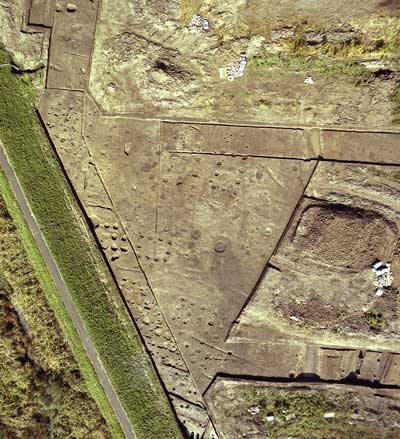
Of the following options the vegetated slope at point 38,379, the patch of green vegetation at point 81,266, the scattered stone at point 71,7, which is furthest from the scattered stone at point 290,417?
the scattered stone at point 71,7

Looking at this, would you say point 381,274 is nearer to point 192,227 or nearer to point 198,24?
point 192,227

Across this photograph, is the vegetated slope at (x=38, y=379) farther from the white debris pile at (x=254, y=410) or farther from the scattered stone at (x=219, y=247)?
the scattered stone at (x=219, y=247)

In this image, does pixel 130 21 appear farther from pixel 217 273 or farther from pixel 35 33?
pixel 217 273

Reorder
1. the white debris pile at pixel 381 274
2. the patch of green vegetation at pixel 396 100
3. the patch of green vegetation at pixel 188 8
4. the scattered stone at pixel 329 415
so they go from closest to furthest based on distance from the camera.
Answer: the patch of green vegetation at pixel 396 100 < the patch of green vegetation at pixel 188 8 < the white debris pile at pixel 381 274 < the scattered stone at pixel 329 415

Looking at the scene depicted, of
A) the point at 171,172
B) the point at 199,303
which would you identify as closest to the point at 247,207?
the point at 171,172

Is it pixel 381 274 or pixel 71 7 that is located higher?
pixel 71 7

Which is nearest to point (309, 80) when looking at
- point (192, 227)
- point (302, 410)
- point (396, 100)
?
point (396, 100)
